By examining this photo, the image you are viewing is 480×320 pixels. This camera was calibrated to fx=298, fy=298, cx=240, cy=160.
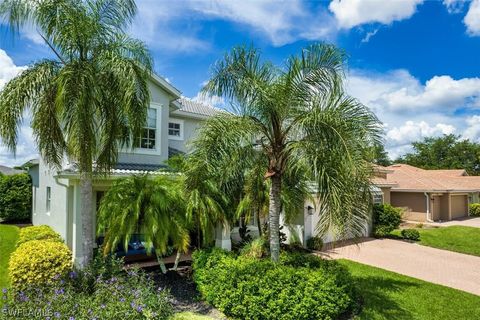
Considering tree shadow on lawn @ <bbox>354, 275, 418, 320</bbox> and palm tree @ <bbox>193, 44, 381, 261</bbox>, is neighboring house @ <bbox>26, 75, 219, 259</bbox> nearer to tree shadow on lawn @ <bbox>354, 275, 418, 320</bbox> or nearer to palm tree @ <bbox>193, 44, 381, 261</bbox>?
palm tree @ <bbox>193, 44, 381, 261</bbox>

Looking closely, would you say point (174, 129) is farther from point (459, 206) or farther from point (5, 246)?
point (459, 206)

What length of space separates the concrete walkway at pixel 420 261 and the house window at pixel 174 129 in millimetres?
11168

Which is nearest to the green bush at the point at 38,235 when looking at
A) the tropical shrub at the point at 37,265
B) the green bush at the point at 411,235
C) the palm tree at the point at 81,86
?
the tropical shrub at the point at 37,265

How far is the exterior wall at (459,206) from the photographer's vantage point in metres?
33.6

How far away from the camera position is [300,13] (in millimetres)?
12070

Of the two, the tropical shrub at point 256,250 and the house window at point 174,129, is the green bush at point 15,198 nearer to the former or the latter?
the house window at point 174,129

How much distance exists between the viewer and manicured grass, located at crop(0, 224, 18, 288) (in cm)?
1105

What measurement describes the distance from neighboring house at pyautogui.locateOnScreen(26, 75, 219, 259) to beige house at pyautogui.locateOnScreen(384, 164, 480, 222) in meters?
19.0

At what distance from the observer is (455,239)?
2064 centimetres

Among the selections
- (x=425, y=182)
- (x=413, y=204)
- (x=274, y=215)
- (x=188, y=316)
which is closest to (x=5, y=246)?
Answer: (x=188, y=316)

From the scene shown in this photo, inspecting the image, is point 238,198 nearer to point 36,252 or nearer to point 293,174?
point 293,174

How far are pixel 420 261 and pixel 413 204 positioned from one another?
60.7ft

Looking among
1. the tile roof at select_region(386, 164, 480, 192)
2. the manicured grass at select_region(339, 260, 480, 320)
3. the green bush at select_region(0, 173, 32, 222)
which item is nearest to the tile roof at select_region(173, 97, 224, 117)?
the manicured grass at select_region(339, 260, 480, 320)

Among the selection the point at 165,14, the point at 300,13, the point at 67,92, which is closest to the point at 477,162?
the point at 300,13
